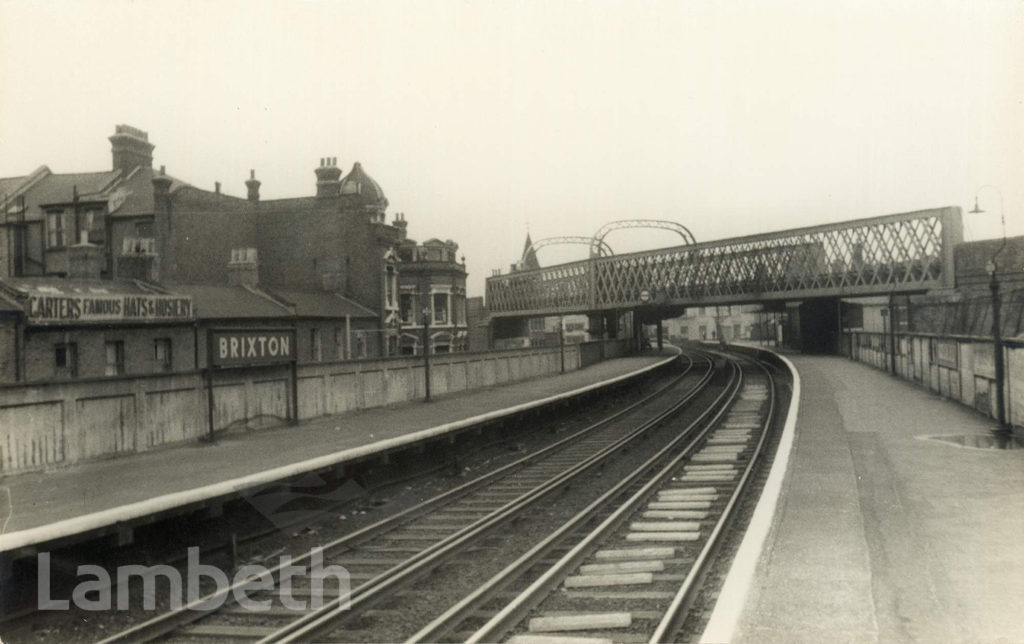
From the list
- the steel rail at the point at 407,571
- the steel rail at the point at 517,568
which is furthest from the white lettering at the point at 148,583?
the steel rail at the point at 517,568

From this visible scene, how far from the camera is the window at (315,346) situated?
107 feet

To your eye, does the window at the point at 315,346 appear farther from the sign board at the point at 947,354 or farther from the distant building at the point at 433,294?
the sign board at the point at 947,354

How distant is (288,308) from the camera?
31281 millimetres

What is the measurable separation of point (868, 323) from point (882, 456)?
44279 millimetres

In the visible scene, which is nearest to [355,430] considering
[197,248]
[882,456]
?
[882,456]

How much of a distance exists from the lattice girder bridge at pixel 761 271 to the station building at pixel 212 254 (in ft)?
73.4

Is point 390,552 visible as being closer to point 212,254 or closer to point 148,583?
point 148,583

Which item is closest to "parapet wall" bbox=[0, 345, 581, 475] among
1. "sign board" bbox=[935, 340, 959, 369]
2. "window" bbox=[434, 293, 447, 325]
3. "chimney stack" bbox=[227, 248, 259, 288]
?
"chimney stack" bbox=[227, 248, 259, 288]

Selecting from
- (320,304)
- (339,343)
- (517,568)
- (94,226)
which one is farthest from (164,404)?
(94,226)

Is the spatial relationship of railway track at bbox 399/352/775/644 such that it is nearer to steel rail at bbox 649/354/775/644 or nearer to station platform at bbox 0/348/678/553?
steel rail at bbox 649/354/775/644

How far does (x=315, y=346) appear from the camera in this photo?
33094mm

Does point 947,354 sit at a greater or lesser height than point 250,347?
lesser

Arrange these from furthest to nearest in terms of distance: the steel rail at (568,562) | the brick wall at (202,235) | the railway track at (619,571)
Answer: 1. the brick wall at (202,235)
2. the railway track at (619,571)
3. the steel rail at (568,562)

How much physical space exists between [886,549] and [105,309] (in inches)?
789
